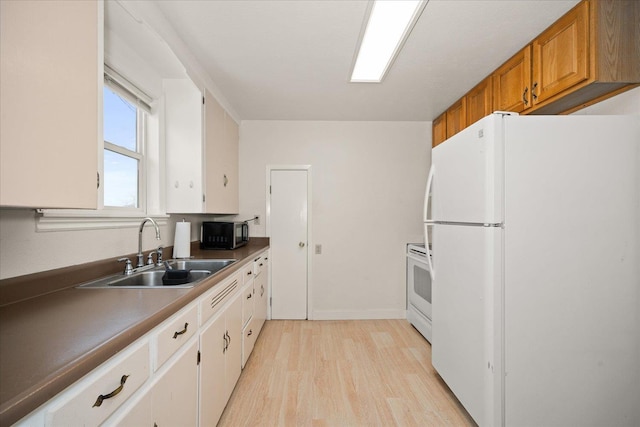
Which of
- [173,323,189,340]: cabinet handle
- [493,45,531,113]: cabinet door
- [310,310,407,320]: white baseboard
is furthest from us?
[310,310,407,320]: white baseboard

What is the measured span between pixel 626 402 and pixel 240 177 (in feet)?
12.1

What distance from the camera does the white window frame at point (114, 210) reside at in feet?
4.29

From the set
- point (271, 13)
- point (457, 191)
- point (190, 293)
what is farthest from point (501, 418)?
point (271, 13)

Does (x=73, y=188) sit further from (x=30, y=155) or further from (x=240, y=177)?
(x=240, y=177)

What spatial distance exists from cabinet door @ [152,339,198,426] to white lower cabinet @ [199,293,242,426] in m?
0.10

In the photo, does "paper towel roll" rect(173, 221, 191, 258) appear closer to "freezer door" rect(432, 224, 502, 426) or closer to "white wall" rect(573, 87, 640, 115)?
"freezer door" rect(432, 224, 502, 426)

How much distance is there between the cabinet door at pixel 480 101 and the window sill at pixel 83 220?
9.27 ft

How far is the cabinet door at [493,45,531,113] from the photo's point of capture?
207 cm

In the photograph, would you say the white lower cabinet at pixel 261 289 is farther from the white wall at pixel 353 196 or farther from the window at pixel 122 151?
the window at pixel 122 151

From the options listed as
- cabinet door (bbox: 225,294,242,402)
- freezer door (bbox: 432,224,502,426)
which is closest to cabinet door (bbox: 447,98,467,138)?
freezer door (bbox: 432,224,502,426)

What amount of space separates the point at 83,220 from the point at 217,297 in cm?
79

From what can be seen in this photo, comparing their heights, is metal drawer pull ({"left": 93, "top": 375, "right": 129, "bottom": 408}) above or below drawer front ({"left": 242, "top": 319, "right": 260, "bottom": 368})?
above

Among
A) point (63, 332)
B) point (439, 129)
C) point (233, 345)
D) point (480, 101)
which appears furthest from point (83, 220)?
point (439, 129)

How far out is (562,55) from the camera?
1.79 m
